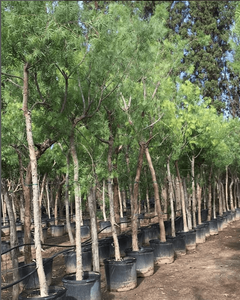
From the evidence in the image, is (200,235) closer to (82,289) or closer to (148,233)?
(148,233)

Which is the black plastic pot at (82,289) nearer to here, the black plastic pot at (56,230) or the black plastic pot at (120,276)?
the black plastic pot at (120,276)

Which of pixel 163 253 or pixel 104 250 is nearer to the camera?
pixel 163 253

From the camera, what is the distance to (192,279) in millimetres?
8828

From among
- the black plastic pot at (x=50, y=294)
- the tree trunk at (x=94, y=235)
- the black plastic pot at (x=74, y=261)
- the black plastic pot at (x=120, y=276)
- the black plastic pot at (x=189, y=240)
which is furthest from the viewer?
the black plastic pot at (x=189, y=240)

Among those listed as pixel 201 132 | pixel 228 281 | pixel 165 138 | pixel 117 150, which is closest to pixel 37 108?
pixel 117 150

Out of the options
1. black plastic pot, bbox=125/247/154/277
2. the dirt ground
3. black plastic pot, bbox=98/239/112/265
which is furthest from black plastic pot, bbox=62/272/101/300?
black plastic pot, bbox=98/239/112/265

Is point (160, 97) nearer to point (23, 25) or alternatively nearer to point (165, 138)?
point (165, 138)

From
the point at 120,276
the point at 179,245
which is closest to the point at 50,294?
the point at 120,276

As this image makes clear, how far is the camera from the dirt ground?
25.3 ft

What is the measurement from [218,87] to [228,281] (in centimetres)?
2371

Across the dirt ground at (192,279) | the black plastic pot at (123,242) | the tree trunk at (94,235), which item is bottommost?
the dirt ground at (192,279)

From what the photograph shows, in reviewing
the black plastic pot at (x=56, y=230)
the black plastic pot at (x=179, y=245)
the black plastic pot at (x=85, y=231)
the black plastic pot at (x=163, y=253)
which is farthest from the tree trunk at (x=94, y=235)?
the black plastic pot at (x=56, y=230)

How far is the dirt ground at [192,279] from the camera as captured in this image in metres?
7.72

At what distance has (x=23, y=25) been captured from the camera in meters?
5.25
